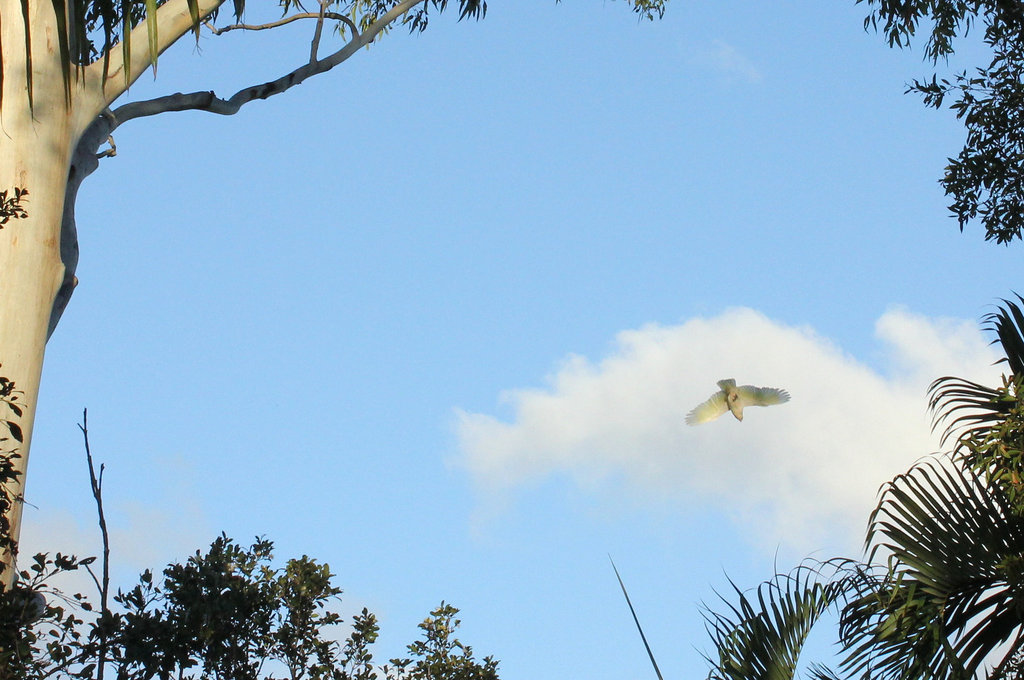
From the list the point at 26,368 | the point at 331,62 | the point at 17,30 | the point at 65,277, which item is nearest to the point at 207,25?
the point at 331,62

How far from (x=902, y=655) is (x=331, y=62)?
5534mm

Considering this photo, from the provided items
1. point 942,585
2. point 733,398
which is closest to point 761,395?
point 733,398

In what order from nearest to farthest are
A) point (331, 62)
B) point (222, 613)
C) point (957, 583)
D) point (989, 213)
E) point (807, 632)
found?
point (807, 632)
point (957, 583)
point (222, 613)
point (331, 62)
point (989, 213)

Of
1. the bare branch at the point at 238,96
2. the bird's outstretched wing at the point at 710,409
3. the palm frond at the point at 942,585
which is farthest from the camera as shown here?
the bird's outstretched wing at the point at 710,409

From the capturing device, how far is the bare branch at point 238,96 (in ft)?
20.5

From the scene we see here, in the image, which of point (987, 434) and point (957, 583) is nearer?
point (957, 583)

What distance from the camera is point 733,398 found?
294 inches

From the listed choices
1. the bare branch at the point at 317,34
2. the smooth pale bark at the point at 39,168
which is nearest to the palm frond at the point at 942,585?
the smooth pale bark at the point at 39,168

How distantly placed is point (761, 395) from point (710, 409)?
14.5 inches

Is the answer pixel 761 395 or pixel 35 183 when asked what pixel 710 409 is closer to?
pixel 761 395

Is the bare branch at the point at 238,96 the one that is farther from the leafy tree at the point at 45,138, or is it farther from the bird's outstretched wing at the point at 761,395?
the bird's outstretched wing at the point at 761,395

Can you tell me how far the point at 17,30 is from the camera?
4.82 meters

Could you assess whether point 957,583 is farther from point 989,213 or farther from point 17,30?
point 989,213

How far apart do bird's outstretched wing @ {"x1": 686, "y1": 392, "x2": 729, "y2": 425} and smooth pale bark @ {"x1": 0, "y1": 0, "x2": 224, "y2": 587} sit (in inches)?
163
